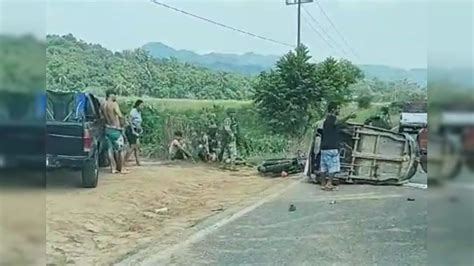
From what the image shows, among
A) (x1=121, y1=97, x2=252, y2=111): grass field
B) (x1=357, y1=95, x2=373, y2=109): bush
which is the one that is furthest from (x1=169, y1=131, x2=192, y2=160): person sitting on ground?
(x1=357, y1=95, x2=373, y2=109): bush

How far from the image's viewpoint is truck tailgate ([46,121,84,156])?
291cm

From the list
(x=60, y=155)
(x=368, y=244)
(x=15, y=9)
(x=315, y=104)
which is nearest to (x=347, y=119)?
(x=315, y=104)

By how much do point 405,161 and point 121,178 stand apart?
1.42 m

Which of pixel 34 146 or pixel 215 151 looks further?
pixel 215 151

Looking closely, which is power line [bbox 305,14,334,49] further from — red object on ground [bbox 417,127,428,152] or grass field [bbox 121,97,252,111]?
red object on ground [bbox 417,127,428,152]

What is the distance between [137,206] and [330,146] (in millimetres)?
1023

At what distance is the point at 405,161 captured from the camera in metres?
3.19

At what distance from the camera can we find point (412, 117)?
9.53 ft

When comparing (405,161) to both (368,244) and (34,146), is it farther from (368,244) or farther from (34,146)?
(34,146)

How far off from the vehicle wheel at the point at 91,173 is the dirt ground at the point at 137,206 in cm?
3

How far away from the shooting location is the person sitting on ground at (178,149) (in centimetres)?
333

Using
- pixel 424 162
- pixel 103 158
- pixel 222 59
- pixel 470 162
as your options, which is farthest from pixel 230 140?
pixel 470 162

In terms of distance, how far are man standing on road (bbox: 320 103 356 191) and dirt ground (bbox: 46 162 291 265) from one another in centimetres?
20

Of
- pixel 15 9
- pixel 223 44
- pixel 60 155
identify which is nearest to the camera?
pixel 15 9
